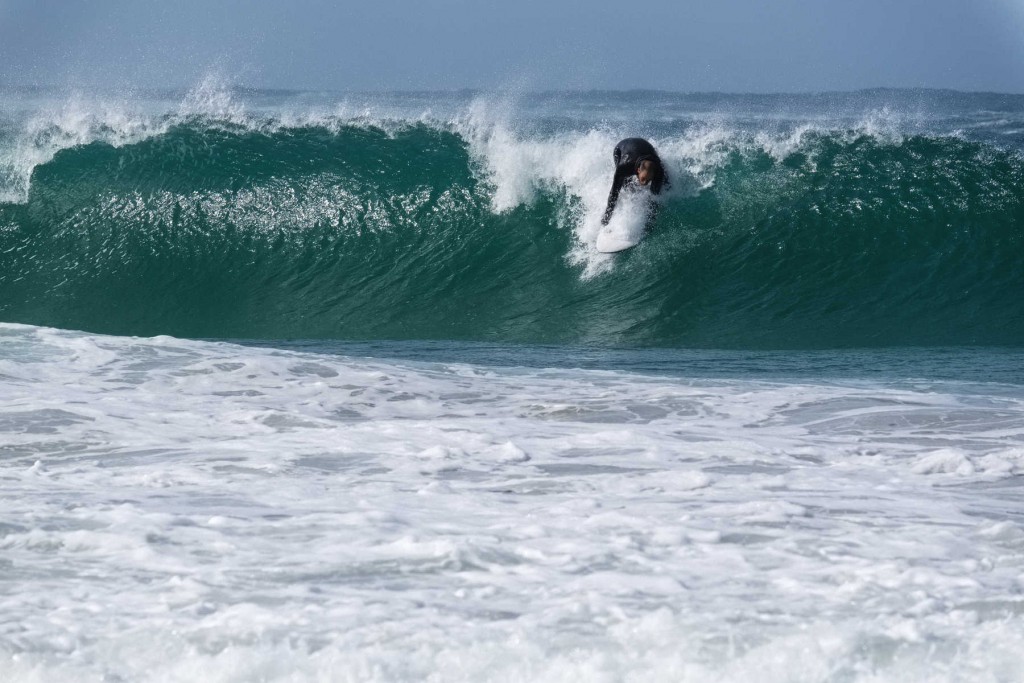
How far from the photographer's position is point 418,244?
1156 cm

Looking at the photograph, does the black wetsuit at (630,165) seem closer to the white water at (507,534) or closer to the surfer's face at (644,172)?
the surfer's face at (644,172)

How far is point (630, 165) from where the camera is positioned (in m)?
11.3

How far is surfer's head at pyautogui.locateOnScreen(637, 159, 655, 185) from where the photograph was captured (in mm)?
11258

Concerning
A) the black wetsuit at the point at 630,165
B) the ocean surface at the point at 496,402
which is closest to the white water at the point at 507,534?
the ocean surface at the point at 496,402

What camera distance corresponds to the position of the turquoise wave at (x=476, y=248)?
384 inches

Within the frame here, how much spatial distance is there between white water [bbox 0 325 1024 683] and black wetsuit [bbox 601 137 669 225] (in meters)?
5.01

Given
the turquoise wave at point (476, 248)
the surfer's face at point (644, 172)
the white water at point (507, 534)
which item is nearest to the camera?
the white water at point (507, 534)

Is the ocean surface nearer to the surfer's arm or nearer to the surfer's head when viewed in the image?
the surfer's arm

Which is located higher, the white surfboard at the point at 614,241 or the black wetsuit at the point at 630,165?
the black wetsuit at the point at 630,165

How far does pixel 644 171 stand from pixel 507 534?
25.9 feet

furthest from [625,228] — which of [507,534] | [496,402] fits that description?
[507,534]

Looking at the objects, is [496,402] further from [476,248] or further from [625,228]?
[476,248]

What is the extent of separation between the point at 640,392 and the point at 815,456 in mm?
1679

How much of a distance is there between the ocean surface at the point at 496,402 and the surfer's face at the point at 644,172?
0.40 meters
